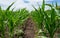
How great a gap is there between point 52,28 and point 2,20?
123 centimetres

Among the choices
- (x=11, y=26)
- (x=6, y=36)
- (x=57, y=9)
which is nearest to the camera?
(x=57, y=9)

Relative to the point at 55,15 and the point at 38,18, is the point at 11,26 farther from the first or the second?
the point at 55,15

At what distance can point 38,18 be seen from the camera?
4445 mm

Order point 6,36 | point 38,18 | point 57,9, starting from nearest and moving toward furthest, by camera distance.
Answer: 1. point 57,9
2. point 38,18
3. point 6,36

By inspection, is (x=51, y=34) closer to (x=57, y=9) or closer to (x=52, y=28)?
(x=52, y=28)

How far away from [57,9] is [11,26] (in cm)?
119

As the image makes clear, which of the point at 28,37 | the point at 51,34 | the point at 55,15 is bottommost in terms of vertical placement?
the point at 28,37

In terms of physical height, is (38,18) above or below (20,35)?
above

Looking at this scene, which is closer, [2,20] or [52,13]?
[52,13]

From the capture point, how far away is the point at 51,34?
3.60 metres

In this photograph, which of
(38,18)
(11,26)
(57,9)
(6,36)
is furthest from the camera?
(6,36)

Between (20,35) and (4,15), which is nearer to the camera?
(4,15)

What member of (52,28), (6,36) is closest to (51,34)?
(52,28)

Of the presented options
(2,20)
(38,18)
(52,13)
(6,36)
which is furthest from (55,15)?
(6,36)
